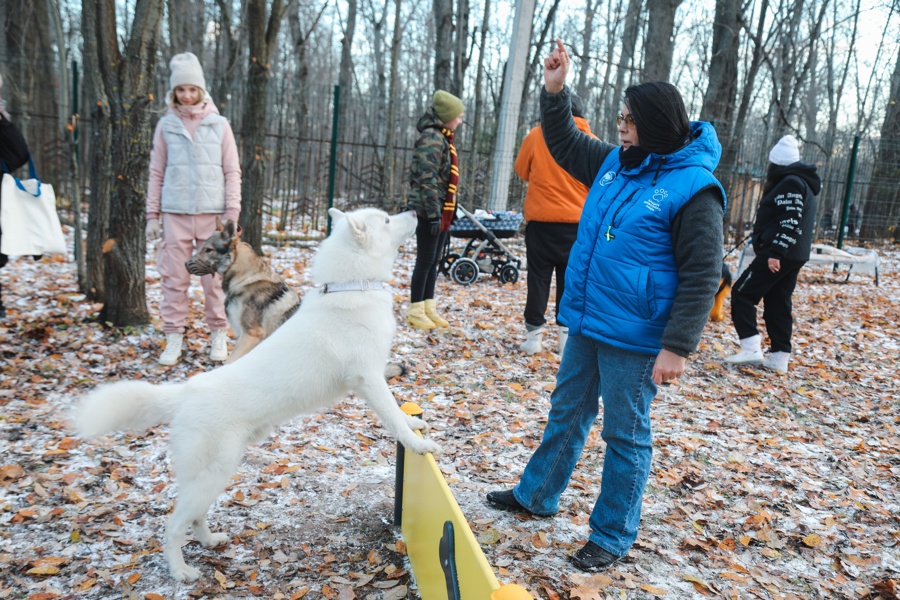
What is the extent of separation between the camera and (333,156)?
1089 centimetres

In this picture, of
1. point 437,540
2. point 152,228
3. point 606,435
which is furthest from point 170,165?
point 606,435

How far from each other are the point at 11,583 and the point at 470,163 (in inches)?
481

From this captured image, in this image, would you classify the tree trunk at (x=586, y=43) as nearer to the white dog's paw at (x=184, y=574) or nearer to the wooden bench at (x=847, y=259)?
the wooden bench at (x=847, y=259)

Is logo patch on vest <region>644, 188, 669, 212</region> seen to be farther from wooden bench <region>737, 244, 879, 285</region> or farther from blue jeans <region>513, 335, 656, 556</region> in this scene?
wooden bench <region>737, 244, 879, 285</region>

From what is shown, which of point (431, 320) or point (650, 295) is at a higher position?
point (650, 295)

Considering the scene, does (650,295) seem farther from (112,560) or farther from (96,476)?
(96,476)

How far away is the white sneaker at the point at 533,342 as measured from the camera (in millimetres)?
6270

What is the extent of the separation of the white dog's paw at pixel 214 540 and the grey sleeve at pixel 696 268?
241 centimetres

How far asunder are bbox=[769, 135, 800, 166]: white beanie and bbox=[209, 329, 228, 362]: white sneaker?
5817 millimetres

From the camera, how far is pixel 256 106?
8539 mm

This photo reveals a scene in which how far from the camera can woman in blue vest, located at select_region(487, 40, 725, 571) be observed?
2.45 metres

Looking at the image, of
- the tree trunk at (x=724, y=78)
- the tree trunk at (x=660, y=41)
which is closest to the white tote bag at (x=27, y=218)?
the tree trunk at (x=660, y=41)

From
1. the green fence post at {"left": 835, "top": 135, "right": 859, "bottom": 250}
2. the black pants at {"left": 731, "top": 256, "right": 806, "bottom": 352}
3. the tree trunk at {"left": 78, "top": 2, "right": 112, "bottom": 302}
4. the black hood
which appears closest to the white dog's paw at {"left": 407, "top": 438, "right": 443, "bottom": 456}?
the tree trunk at {"left": 78, "top": 2, "right": 112, "bottom": 302}

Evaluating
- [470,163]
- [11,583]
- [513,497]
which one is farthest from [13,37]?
[513,497]
